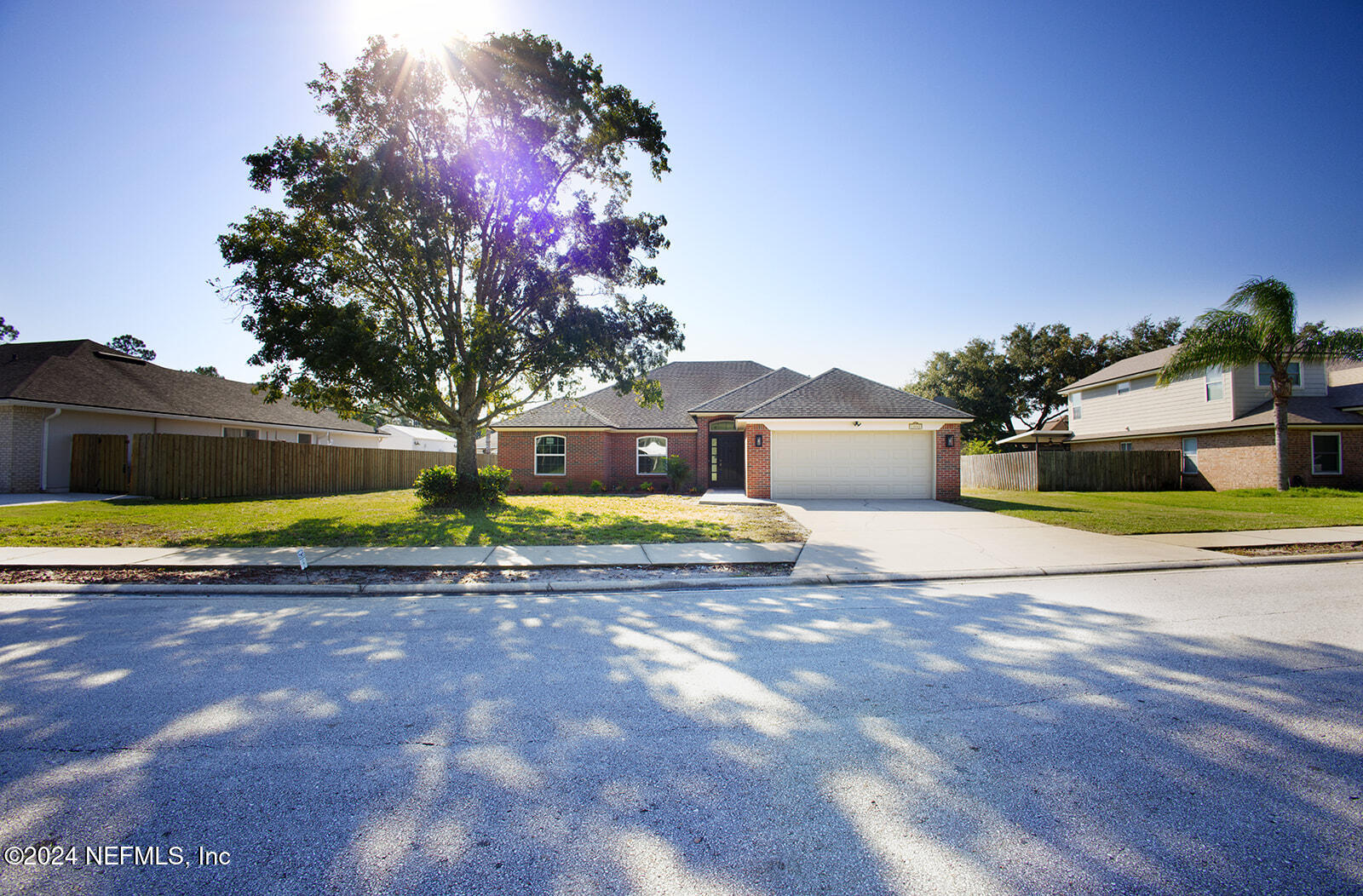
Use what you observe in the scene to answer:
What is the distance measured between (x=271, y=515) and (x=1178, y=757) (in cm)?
1596

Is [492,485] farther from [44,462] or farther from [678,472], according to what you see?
[44,462]

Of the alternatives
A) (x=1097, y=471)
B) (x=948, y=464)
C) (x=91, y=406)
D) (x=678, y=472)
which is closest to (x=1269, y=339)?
(x=1097, y=471)

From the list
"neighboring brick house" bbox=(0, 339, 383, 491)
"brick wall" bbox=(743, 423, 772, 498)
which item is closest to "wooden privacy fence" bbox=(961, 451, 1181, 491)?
"brick wall" bbox=(743, 423, 772, 498)

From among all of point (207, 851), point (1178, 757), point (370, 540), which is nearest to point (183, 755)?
point (207, 851)

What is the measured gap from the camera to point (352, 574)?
295 inches

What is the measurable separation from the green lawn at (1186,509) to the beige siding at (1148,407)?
427 centimetres

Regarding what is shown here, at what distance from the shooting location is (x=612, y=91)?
14.8 meters

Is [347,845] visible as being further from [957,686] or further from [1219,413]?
[1219,413]

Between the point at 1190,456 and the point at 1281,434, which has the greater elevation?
the point at 1281,434

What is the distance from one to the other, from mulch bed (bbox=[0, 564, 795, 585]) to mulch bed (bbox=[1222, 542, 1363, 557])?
760 cm

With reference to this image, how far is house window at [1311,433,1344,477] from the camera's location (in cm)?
2166

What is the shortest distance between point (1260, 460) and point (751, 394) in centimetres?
1950

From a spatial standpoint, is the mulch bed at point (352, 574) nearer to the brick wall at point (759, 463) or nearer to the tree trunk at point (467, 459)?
the tree trunk at point (467, 459)

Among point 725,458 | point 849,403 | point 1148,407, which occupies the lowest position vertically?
point 725,458
